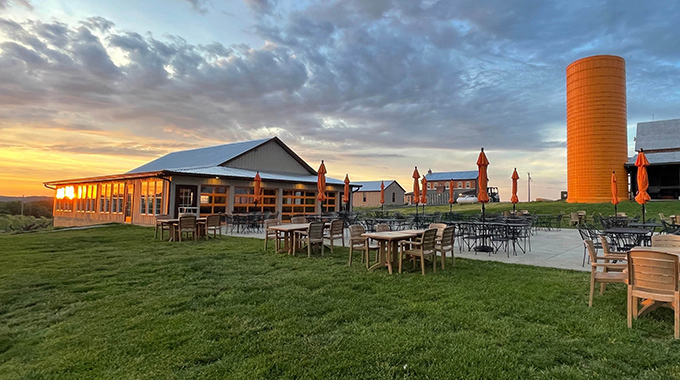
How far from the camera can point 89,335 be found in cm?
351

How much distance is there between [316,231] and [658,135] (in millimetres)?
42416

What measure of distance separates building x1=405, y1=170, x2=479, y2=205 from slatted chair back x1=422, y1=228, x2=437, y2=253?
45.8 m

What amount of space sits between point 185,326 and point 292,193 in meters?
18.5

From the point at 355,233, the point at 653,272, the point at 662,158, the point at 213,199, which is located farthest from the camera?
the point at 662,158

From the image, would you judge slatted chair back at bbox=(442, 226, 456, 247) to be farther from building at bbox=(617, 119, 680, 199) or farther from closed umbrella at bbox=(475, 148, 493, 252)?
building at bbox=(617, 119, 680, 199)

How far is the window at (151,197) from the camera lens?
1742cm

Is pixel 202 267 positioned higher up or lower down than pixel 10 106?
lower down

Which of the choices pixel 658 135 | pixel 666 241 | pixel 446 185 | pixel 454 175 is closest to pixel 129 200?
pixel 666 241

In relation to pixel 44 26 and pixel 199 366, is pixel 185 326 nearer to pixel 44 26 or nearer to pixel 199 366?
pixel 199 366

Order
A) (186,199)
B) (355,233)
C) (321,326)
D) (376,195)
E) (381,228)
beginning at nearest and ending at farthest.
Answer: (321,326)
(355,233)
(381,228)
(186,199)
(376,195)

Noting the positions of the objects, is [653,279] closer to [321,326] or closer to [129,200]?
[321,326]

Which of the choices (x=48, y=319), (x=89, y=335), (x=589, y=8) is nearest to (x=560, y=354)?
(x=89, y=335)

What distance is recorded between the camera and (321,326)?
369 centimetres

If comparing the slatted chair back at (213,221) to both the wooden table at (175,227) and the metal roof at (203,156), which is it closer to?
the wooden table at (175,227)
